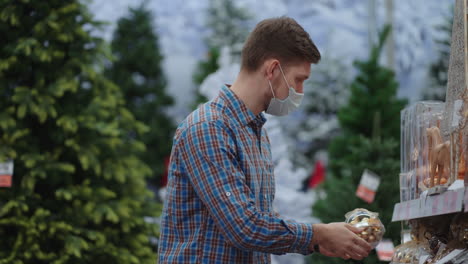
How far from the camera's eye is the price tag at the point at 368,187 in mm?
4977

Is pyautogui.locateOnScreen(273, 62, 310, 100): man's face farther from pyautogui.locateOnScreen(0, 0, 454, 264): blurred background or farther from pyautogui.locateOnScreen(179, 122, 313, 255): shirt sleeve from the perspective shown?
pyautogui.locateOnScreen(0, 0, 454, 264): blurred background

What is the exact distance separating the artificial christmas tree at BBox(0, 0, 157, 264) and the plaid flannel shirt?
2468 millimetres

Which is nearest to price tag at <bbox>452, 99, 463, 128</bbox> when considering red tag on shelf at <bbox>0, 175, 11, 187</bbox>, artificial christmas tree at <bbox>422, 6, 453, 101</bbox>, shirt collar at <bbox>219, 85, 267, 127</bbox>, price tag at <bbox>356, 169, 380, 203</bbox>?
shirt collar at <bbox>219, 85, 267, 127</bbox>

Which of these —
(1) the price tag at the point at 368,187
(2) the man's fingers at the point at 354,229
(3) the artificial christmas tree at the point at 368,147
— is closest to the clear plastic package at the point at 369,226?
(2) the man's fingers at the point at 354,229

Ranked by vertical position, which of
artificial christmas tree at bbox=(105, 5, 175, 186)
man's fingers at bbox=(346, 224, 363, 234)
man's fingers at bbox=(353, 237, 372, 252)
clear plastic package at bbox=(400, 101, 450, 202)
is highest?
artificial christmas tree at bbox=(105, 5, 175, 186)

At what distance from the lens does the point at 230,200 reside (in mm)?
2254

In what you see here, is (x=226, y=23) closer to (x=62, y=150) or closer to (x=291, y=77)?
(x=62, y=150)

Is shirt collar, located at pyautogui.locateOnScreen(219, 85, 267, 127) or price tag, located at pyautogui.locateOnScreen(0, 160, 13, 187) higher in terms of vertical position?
shirt collar, located at pyautogui.locateOnScreen(219, 85, 267, 127)

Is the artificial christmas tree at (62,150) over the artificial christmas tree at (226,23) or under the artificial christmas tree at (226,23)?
under

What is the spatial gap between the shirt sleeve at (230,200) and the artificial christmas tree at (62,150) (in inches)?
102

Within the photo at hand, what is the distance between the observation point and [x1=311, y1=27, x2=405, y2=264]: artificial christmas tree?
17.0ft

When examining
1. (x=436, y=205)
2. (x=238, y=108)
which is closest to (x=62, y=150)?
(x=238, y=108)

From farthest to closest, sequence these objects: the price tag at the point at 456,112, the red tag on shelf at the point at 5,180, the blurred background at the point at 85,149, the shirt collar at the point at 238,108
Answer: the blurred background at the point at 85,149
the red tag on shelf at the point at 5,180
the shirt collar at the point at 238,108
the price tag at the point at 456,112

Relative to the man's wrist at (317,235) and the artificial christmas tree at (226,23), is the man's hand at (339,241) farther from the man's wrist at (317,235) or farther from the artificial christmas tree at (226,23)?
the artificial christmas tree at (226,23)
